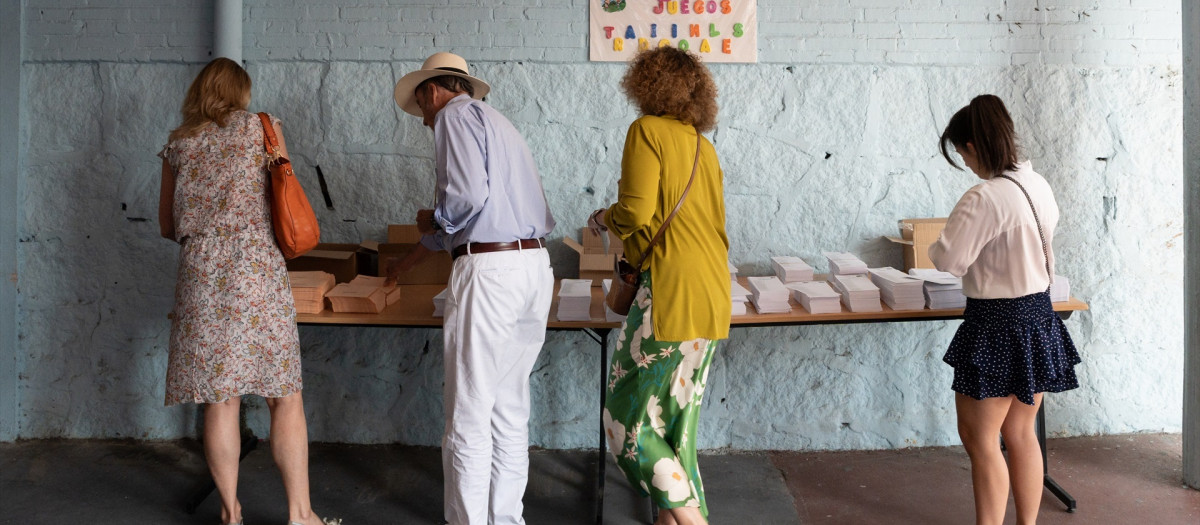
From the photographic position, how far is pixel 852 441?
4.46 metres

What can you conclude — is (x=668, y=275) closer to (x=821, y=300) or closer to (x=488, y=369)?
(x=488, y=369)

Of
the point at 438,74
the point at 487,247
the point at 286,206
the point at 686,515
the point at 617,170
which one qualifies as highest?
the point at 438,74

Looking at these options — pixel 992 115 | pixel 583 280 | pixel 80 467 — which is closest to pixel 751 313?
pixel 583 280

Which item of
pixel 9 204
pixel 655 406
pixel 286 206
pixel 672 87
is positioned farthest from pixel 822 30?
pixel 9 204

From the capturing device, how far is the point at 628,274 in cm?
303

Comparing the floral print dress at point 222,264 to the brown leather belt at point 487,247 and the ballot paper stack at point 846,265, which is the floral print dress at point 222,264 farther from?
the ballot paper stack at point 846,265

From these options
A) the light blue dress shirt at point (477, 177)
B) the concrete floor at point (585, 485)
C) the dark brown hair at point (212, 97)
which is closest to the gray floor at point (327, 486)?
the concrete floor at point (585, 485)

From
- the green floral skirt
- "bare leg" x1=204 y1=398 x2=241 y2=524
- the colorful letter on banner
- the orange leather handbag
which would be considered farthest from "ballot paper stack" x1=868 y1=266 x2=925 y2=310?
"bare leg" x1=204 y1=398 x2=241 y2=524

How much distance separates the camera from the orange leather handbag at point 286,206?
3.18 metres

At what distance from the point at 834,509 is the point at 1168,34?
106 inches

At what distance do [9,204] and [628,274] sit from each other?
10.6ft

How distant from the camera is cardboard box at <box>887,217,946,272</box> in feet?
13.5

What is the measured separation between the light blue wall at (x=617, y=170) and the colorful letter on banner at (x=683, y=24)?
0.25 ft

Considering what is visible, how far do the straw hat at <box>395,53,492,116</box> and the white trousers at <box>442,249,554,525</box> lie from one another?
66 centimetres
